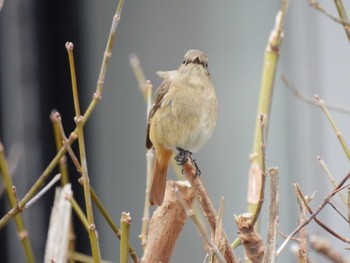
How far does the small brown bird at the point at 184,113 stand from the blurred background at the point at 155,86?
1.69 meters

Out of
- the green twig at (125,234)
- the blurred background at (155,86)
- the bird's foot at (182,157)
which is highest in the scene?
the blurred background at (155,86)

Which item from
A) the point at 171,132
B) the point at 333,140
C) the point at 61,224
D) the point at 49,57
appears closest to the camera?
the point at 61,224

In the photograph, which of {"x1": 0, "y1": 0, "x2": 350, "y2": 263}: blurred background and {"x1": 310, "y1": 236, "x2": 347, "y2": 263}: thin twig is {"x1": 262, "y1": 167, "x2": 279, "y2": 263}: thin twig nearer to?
{"x1": 310, "y1": 236, "x2": 347, "y2": 263}: thin twig

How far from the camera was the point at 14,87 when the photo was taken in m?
3.77

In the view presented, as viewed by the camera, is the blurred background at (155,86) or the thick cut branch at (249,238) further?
the blurred background at (155,86)

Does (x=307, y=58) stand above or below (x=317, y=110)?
above

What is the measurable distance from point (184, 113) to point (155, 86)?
1874mm

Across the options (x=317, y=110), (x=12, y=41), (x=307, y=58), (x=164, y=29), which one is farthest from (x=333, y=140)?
(x=12, y=41)

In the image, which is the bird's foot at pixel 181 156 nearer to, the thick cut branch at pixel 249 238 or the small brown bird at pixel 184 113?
the small brown bird at pixel 184 113

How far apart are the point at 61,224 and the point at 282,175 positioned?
2.32m

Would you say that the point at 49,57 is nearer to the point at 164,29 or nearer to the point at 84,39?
the point at 84,39

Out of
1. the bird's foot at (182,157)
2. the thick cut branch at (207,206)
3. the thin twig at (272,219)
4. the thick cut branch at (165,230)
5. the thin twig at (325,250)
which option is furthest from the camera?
the bird's foot at (182,157)

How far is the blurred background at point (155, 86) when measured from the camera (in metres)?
3.65

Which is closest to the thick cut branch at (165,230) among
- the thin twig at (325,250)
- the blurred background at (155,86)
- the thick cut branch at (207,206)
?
the thick cut branch at (207,206)
